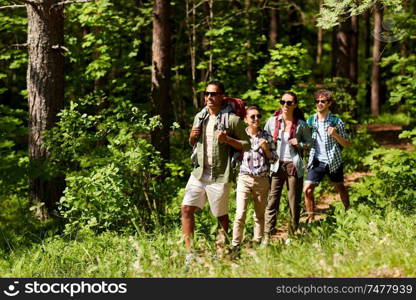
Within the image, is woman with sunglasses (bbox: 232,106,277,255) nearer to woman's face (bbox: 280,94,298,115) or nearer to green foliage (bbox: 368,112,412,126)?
woman's face (bbox: 280,94,298,115)

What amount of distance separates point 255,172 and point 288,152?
0.87 meters

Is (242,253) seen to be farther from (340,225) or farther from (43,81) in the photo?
(43,81)

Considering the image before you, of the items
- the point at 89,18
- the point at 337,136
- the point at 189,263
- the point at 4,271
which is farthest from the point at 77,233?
the point at 89,18

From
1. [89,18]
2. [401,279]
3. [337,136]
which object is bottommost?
[401,279]

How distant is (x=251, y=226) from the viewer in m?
7.78

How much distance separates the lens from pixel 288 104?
685 centimetres

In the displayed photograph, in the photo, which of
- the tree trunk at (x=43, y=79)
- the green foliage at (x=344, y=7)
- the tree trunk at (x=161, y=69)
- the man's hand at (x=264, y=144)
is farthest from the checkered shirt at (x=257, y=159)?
the tree trunk at (x=161, y=69)

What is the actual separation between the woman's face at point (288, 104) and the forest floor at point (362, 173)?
4.84 feet

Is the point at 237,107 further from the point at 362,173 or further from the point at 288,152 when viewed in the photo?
the point at 362,173

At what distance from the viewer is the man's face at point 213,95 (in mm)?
5906

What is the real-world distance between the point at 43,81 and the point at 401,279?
273 inches

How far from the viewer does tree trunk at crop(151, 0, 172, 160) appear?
10.9 m

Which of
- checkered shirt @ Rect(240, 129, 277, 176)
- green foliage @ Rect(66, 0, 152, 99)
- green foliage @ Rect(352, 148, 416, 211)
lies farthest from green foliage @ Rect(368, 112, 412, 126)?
checkered shirt @ Rect(240, 129, 277, 176)

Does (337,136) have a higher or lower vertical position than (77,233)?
higher
